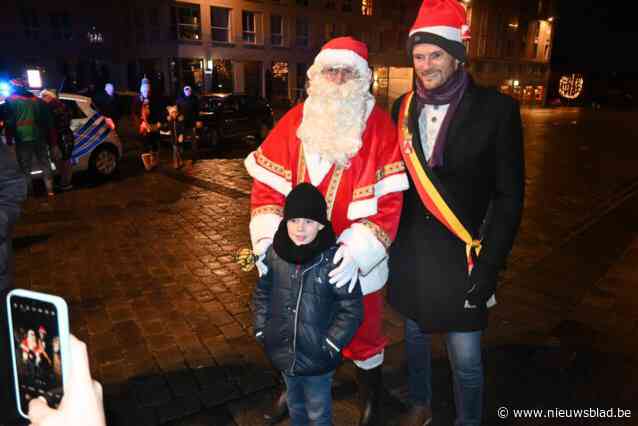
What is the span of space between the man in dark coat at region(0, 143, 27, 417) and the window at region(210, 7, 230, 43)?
3090 cm

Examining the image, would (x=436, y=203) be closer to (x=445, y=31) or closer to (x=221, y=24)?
(x=445, y=31)

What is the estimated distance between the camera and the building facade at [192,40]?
2912cm

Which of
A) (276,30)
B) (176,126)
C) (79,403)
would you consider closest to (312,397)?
(79,403)

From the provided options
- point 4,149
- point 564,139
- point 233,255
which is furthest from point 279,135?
point 564,139

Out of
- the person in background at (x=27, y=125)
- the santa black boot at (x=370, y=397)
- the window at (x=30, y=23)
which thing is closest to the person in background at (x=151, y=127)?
the person in background at (x=27, y=125)

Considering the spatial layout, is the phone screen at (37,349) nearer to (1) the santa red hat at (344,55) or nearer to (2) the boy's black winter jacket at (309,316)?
(2) the boy's black winter jacket at (309,316)

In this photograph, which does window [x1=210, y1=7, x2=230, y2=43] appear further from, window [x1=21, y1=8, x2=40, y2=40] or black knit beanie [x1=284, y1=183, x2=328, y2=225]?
black knit beanie [x1=284, y1=183, x2=328, y2=225]

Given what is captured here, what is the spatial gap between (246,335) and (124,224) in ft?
12.1

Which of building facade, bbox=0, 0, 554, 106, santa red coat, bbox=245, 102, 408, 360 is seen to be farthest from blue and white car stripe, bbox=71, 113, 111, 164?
building facade, bbox=0, 0, 554, 106

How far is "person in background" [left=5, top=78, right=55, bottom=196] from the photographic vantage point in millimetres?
7207

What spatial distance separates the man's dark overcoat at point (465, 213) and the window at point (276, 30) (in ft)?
108

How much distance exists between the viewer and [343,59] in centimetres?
246

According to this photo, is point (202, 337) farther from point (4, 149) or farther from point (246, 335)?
point (4, 149)

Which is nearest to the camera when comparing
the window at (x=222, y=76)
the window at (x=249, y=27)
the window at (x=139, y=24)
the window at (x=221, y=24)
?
the window at (x=139, y=24)
